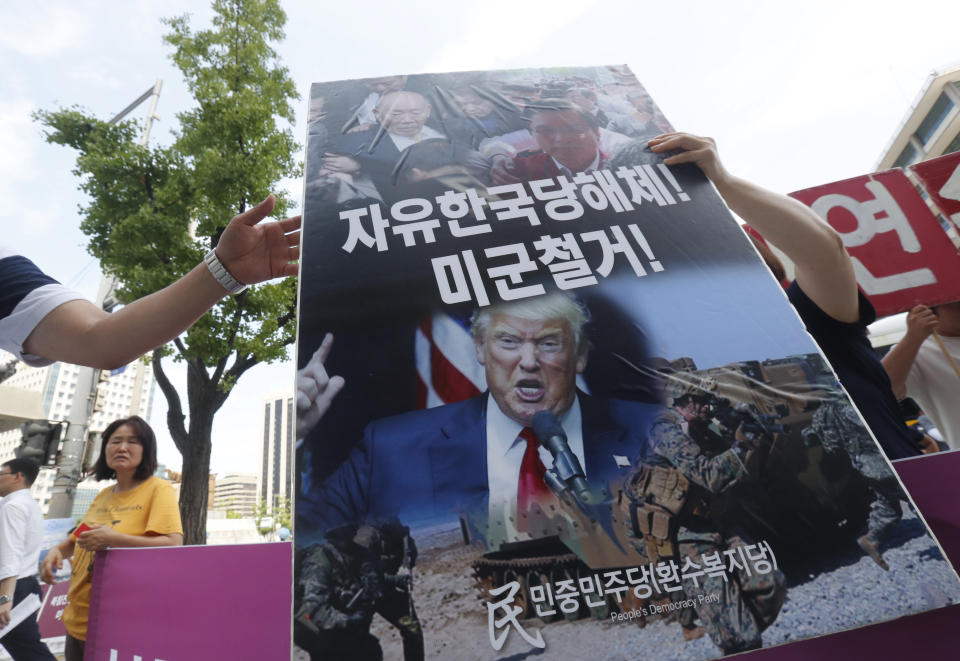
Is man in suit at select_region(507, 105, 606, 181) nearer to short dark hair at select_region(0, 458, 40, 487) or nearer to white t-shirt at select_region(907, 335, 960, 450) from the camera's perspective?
white t-shirt at select_region(907, 335, 960, 450)

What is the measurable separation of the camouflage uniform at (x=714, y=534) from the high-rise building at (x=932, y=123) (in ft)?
108

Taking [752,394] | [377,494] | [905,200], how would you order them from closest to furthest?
1. [377,494]
2. [752,394]
3. [905,200]

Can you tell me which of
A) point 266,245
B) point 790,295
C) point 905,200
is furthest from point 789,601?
point 905,200

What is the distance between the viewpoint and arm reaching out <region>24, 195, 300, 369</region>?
3.18ft

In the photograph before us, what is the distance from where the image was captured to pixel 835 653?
965mm

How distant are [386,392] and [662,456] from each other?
0.58m

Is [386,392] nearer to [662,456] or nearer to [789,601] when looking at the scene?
[662,456]

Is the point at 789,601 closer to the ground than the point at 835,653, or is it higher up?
higher up

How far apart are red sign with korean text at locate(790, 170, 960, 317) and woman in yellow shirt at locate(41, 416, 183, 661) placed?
12.1 feet

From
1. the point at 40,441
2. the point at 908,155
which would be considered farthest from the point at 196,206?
the point at 908,155

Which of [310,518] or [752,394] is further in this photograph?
[752,394]

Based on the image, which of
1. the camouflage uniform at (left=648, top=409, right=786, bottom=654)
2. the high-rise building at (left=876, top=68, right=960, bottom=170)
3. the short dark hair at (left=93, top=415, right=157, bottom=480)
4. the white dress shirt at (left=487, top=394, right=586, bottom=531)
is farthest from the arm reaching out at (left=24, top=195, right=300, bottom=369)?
the high-rise building at (left=876, top=68, right=960, bottom=170)

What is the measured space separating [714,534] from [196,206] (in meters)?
7.31

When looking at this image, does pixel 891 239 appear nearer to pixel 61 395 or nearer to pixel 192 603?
pixel 192 603
